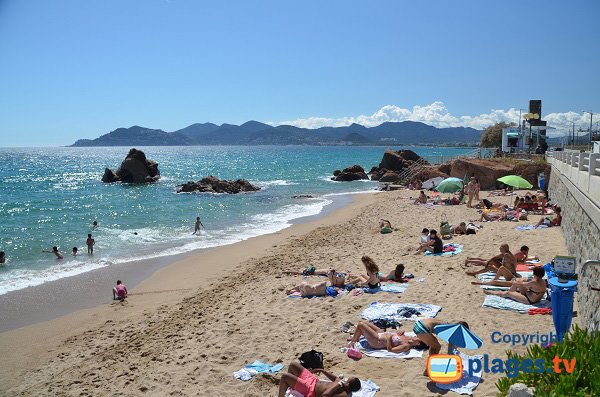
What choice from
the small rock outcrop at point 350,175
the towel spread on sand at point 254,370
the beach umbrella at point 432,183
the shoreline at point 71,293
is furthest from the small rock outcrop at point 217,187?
the towel spread on sand at point 254,370

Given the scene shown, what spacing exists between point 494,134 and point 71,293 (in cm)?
5334

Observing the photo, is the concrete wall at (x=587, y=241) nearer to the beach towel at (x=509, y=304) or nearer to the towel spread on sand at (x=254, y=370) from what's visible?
the beach towel at (x=509, y=304)

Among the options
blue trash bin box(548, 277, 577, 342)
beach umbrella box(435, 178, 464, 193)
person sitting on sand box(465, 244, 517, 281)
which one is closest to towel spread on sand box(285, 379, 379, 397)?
blue trash bin box(548, 277, 577, 342)

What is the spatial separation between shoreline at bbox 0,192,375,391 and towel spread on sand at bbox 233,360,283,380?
13.4ft

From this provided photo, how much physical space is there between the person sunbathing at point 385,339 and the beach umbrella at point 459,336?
31.8 inches

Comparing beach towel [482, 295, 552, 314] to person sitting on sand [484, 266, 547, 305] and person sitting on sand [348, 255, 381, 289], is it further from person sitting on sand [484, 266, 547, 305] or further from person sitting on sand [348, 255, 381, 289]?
person sitting on sand [348, 255, 381, 289]

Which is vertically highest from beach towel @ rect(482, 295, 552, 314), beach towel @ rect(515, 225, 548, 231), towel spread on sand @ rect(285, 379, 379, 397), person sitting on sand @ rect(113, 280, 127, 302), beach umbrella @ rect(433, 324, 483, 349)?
beach umbrella @ rect(433, 324, 483, 349)

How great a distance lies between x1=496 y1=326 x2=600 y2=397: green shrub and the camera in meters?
3.66

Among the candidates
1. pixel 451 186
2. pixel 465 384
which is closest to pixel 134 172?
pixel 451 186

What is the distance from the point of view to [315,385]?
588cm

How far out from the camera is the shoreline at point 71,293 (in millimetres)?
11203

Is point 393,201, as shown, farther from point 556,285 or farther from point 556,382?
point 556,382

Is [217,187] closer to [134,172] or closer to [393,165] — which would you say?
[134,172]

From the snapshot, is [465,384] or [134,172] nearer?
[465,384]
